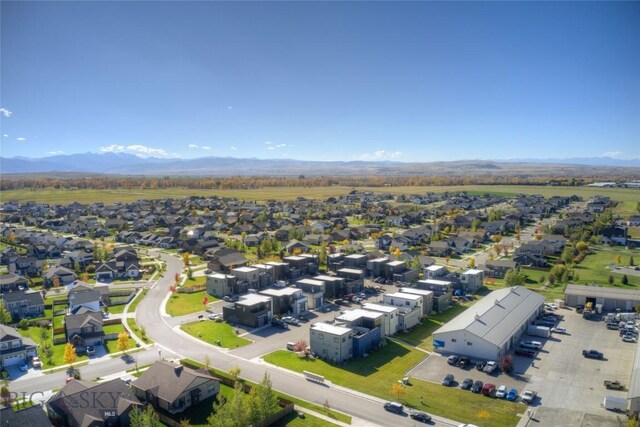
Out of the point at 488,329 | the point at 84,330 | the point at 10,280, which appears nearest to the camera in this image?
the point at 488,329

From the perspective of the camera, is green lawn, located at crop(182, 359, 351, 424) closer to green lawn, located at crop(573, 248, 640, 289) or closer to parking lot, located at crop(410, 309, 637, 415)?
parking lot, located at crop(410, 309, 637, 415)

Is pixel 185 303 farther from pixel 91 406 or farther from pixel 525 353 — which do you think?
pixel 525 353

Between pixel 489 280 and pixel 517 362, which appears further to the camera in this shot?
pixel 489 280

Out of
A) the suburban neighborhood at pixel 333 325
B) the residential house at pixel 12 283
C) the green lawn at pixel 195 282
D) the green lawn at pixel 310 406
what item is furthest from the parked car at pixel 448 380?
the residential house at pixel 12 283

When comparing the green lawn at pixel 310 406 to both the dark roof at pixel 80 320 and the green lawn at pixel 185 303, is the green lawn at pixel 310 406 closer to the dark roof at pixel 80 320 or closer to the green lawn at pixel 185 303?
the dark roof at pixel 80 320

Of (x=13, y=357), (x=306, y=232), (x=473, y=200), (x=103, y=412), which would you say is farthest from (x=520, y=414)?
(x=473, y=200)

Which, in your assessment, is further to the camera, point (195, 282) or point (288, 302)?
point (195, 282)

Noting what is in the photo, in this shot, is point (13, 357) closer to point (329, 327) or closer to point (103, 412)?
point (103, 412)

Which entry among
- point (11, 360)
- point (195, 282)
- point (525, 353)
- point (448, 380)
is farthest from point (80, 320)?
point (525, 353)
